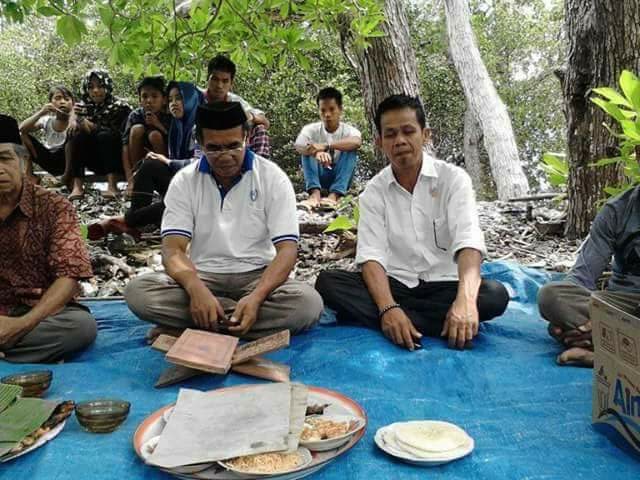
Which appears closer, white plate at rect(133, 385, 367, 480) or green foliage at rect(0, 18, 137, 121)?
white plate at rect(133, 385, 367, 480)

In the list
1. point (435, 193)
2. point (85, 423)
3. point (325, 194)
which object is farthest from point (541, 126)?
point (85, 423)

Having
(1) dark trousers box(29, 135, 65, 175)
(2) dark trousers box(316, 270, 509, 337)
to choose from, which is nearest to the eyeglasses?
(2) dark trousers box(316, 270, 509, 337)

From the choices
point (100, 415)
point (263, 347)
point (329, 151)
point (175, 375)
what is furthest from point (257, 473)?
point (329, 151)

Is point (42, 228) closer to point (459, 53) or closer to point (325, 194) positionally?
point (325, 194)

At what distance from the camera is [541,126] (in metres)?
14.3

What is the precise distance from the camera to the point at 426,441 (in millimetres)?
1704

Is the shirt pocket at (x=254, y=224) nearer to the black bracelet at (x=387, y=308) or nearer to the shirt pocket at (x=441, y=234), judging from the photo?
the black bracelet at (x=387, y=308)

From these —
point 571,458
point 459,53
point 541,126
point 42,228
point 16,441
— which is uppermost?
point 459,53

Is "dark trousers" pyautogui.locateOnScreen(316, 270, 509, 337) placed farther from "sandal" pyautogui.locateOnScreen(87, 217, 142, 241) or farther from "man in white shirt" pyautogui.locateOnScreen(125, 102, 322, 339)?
"sandal" pyautogui.locateOnScreen(87, 217, 142, 241)

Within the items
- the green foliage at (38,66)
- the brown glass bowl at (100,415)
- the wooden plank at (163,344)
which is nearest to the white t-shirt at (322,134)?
the wooden plank at (163,344)

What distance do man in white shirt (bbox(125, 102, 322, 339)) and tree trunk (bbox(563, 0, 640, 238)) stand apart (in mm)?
2733

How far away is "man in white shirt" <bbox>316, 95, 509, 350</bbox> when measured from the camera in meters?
2.76

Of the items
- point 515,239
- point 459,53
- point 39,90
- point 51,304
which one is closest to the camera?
point 51,304

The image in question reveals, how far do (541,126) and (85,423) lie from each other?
14386 mm
